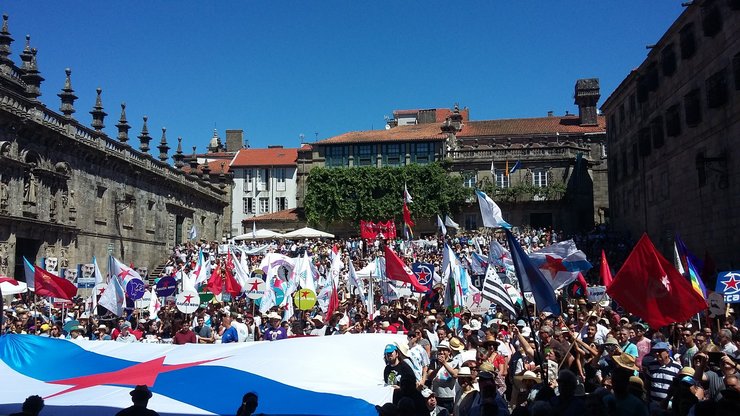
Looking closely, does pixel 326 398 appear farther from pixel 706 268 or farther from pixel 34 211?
pixel 34 211

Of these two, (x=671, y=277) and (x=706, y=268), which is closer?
(x=671, y=277)

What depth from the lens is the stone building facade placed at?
23297mm

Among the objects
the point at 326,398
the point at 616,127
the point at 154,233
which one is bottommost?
the point at 326,398

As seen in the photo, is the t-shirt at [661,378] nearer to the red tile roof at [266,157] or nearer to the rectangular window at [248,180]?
the red tile roof at [266,157]

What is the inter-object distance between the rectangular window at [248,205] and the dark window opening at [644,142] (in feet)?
126

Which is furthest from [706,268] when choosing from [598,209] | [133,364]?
[598,209]

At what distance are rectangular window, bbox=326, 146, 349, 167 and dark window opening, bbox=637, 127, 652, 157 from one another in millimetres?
28406

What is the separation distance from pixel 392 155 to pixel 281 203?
12903 mm

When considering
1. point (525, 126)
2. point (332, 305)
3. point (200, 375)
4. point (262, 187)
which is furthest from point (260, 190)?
point (200, 375)

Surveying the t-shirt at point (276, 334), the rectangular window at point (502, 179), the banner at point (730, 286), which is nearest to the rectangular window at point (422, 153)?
the rectangular window at point (502, 179)

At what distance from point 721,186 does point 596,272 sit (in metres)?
7.51

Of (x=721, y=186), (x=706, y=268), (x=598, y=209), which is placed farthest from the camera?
(x=598, y=209)

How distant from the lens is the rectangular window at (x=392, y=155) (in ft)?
186

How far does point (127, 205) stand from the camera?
123 ft
